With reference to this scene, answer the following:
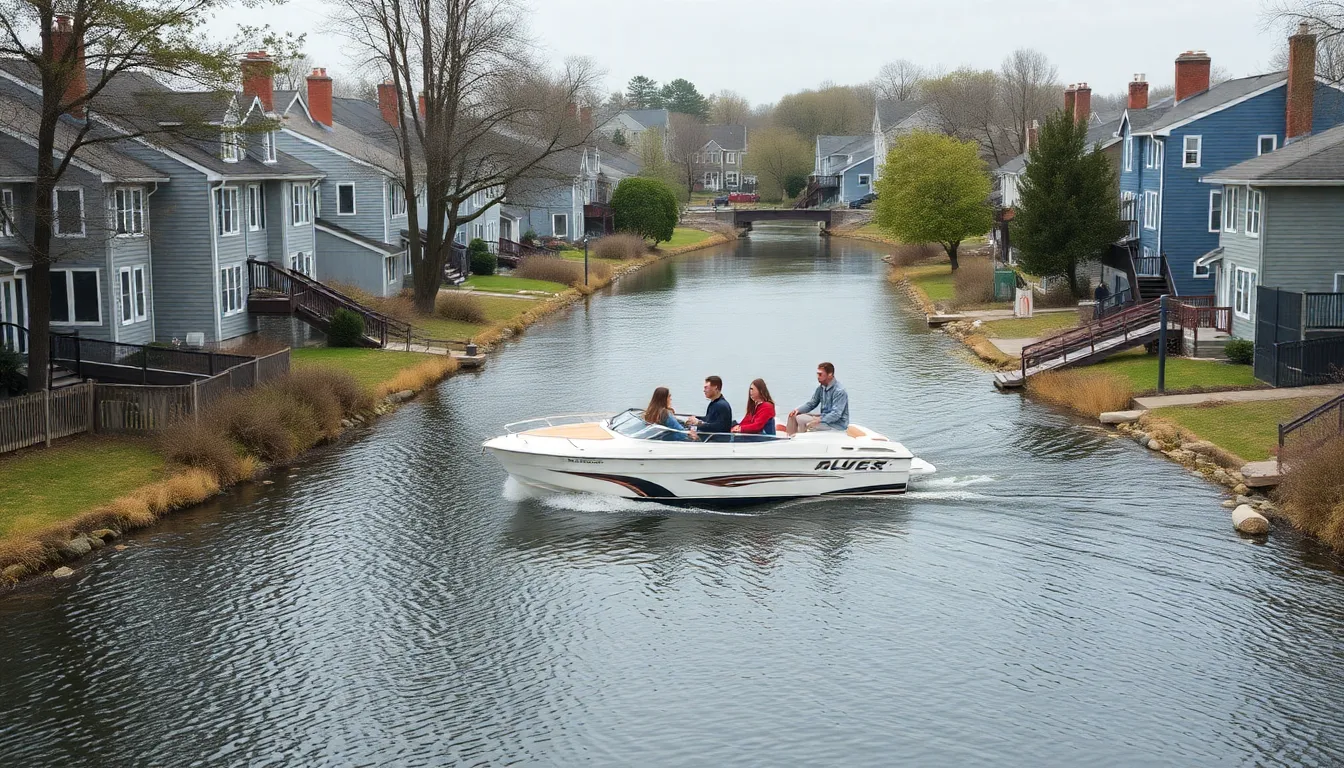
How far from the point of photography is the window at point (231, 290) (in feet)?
144

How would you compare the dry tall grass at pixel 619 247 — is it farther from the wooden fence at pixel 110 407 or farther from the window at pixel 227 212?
the wooden fence at pixel 110 407

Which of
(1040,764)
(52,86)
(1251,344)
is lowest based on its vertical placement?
(1040,764)

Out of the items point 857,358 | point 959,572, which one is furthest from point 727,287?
point 959,572

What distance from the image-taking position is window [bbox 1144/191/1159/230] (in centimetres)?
5284

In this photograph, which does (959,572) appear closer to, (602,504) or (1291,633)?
(1291,633)

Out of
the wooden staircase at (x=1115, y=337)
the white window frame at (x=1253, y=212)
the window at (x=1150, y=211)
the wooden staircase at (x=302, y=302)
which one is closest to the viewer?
the white window frame at (x=1253, y=212)

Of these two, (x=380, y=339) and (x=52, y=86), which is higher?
(x=52, y=86)

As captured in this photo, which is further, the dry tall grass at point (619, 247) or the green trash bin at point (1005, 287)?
the dry tall grass at point (619, 247)

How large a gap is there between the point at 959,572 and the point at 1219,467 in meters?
8.97

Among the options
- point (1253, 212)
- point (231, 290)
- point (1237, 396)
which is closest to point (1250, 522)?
point (1237, 396)

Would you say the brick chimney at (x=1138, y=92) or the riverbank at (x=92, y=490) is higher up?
the brick chimney at (x=1138, y=92)

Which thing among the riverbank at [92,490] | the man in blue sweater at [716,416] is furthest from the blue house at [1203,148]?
the riverbank at [92,490]

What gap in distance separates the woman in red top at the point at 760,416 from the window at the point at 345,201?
3755 centimetres

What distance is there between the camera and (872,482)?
89.2ft
